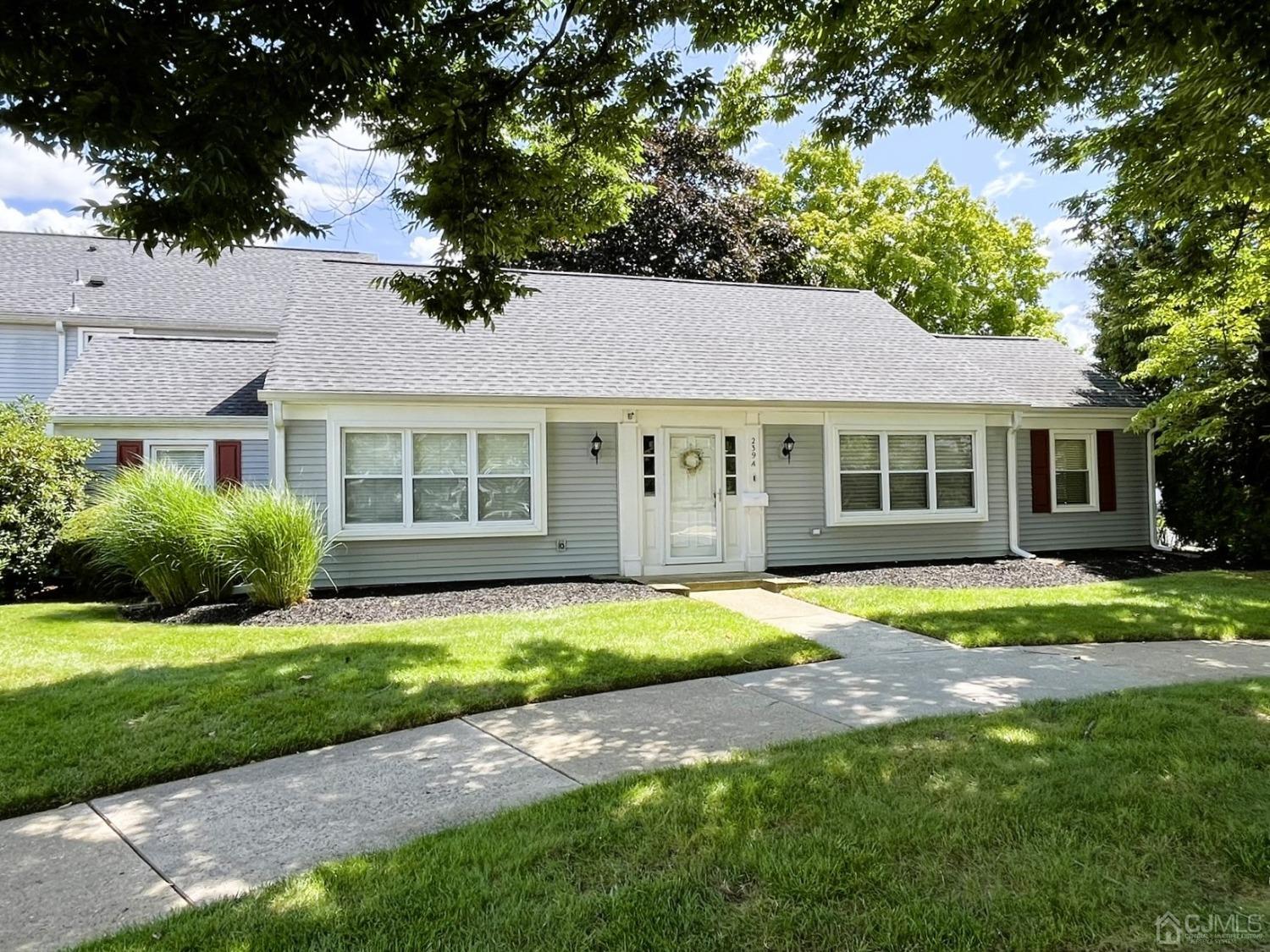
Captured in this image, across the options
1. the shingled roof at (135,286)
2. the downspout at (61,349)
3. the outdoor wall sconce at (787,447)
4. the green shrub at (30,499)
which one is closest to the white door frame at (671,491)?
the outdoor wall sconce at (787,447)

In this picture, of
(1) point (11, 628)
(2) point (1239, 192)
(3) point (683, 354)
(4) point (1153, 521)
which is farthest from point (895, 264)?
(1) point (11, 628)

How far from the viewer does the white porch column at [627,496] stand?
11.4 metres

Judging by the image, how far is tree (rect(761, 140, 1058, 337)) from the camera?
27.7m

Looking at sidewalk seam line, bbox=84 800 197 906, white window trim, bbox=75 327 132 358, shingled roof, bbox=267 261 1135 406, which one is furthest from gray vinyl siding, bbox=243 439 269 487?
sidewalk seam line, bbox=84 800 197 906

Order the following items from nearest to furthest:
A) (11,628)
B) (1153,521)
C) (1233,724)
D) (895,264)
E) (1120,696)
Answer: (1233,724) < (1120,696) < (11,628) < (1153,521) < (895,264)

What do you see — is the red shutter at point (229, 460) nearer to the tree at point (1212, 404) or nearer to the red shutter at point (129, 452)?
the red shutter at point (129, 452)

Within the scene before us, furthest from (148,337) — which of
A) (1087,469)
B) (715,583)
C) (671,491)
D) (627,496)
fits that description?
(1087,469)

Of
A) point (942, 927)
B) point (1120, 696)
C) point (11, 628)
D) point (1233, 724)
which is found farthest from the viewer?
point (11, 628)

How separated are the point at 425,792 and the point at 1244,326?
1275 centimetres

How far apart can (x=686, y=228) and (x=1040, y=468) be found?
45.7ft

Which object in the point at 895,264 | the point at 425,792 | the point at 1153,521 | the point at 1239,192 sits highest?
the point at 895,264

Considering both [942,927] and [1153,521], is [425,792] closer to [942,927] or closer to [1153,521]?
[942,927]

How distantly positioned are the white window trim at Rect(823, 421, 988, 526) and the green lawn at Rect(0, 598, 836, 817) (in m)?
4.32

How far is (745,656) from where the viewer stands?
640 cm
